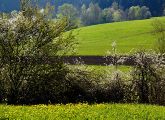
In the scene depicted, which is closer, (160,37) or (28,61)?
(28,61)

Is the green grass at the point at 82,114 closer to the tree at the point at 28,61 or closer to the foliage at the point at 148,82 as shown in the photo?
the tree at the point at 28,61

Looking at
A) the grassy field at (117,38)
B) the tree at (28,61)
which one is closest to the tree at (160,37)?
the grassy field at (117,38)

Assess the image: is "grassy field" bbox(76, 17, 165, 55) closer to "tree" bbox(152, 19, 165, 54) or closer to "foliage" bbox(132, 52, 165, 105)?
"tree" bbox(152, 19, 165, 54)

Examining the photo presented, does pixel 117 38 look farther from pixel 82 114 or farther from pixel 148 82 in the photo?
pixel 82 114

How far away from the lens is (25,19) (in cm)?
3178

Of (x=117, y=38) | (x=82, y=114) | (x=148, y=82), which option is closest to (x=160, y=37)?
(x=117, y=38)

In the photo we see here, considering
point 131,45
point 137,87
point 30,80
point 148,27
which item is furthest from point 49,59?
point 148,27

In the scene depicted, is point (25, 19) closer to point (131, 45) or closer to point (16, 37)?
point (16, 37)

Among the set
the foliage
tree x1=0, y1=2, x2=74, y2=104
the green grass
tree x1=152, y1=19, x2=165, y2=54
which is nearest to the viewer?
the green grass

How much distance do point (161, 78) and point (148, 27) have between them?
77.2 meters

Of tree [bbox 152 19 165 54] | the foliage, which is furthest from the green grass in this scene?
tree [bbox 152 19 165 54]

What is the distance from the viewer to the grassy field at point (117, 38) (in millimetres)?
83544

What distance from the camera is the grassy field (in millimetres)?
83544

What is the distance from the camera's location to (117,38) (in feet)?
323
